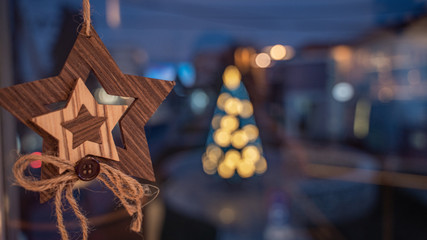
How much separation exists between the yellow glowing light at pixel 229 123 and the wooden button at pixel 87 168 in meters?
1.66

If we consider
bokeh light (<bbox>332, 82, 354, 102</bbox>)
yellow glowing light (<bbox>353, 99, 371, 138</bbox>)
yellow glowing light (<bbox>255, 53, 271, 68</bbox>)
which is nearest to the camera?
yellow glowing light (<bbox>255, 53, 271, 68</bbox>)

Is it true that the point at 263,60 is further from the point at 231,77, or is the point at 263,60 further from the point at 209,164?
the point at 209,164

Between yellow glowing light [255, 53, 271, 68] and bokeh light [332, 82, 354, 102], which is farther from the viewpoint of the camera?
bokeh light [332, 82, 354, 102]


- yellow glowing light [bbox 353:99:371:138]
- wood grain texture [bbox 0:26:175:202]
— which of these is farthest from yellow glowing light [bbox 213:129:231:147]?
yellow glowing light [bbox 353:99:371:138]

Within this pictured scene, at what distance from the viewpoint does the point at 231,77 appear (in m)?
1.79

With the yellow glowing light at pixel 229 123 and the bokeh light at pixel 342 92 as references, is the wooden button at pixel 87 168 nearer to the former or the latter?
the yellow glowing light at pixel 229 123


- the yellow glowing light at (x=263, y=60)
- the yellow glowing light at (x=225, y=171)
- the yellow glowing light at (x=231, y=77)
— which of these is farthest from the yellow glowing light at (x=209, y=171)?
the yellow glowing light at (x=263, y=60)

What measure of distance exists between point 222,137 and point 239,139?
0.37 ft

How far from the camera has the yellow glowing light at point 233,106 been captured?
1864 mm

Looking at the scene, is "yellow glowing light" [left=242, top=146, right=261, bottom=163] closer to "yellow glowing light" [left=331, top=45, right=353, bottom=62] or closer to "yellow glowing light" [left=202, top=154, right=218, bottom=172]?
"yellow glowing light" [left=202, top=154, right=218, bottom=172]

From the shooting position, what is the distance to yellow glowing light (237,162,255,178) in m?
1.95

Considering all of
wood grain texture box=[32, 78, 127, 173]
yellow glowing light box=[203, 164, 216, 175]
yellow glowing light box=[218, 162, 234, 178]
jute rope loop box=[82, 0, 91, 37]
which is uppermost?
jute rope loop box=[82, 0, 91, 37]

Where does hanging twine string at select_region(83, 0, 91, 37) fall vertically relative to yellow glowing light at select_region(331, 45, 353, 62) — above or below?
below

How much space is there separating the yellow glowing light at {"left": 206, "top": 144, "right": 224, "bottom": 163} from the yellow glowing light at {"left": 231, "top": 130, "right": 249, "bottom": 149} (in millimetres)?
112
